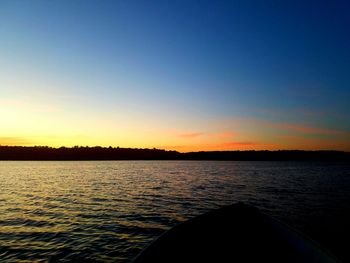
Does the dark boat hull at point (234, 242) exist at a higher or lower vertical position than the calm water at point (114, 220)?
higher

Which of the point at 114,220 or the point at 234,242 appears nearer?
the point at 234,242

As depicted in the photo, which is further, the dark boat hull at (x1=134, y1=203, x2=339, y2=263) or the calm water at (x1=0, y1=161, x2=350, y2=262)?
the calm water at (x1=0, y1=161, x2=350, y2=262)

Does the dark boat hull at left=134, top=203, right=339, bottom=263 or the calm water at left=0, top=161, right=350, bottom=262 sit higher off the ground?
the dark boat hull at left=134, top=203, right=339, bottom=263

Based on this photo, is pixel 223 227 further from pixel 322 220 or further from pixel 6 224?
pixel 6 224

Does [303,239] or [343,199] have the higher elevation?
[303,239]

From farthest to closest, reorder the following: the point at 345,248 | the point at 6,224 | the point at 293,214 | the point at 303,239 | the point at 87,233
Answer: the point at 293,214 → the point at 6,224 → the point at 87,233 → the point at 345,248 → the point at 303,239

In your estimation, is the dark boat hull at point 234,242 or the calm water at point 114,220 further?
the calm water at point 114,220

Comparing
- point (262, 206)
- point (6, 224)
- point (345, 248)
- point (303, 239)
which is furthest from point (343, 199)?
point (6, 224)

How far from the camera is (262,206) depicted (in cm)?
2731

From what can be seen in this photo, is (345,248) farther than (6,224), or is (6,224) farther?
(6,224)

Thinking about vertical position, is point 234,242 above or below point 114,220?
above

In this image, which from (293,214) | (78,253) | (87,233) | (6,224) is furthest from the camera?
(293,214)

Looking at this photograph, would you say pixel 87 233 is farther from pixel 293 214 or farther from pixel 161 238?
pixel 293 214

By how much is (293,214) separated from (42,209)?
23.5 m
